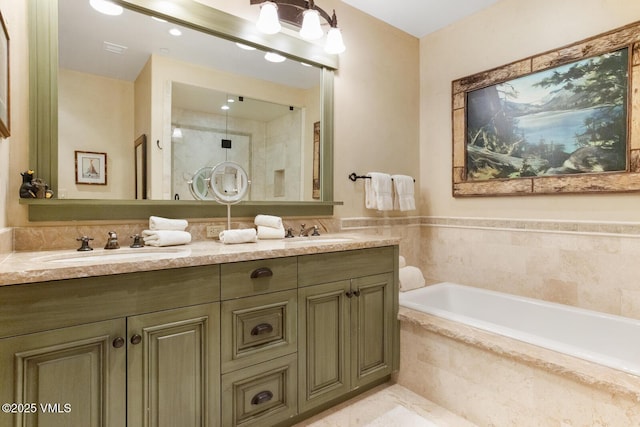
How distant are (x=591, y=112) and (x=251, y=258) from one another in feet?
7.38

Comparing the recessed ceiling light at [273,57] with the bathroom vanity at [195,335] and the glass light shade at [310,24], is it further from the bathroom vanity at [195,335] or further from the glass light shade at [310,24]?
the bathroom vanity at [195,335]

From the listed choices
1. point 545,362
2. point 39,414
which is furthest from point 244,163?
point 545,362

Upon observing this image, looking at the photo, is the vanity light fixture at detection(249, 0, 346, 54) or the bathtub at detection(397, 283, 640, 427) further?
the vanity light fixture at detection(249, 0, 346, 54)

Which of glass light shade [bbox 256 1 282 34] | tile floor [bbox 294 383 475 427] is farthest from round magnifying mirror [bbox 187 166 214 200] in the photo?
tile floor [bbox 294 383 475 427]

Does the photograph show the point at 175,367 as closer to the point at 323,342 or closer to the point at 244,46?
the point at 323,342

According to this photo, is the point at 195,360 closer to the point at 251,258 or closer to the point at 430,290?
the point at 251,258

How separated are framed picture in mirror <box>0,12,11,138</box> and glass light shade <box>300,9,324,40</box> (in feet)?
4.56

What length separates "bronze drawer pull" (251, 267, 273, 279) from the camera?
4.72ft

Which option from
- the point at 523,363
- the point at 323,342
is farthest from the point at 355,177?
the point at 523,363

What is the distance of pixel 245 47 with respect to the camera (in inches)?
79.5

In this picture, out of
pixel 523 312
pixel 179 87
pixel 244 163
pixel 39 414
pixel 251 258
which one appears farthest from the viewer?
pixel 523 312

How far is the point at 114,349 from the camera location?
44.4 inches

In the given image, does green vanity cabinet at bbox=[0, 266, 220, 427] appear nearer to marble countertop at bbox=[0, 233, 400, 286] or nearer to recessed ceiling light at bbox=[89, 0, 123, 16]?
marble countertop at bbox=[0, 233, 400, 286]

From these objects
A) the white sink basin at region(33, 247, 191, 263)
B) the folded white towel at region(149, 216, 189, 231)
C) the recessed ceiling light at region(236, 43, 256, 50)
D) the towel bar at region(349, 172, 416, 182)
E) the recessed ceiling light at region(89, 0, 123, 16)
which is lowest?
the white sink basin at region(33, 247, 191, 263)
